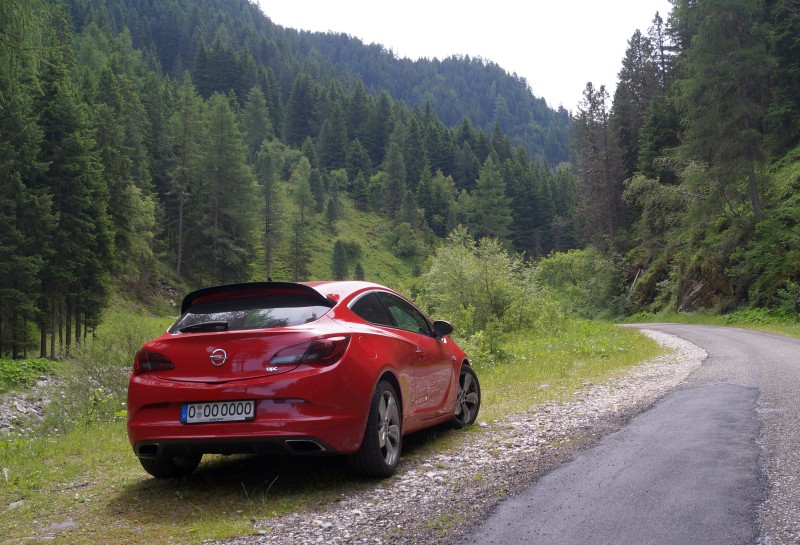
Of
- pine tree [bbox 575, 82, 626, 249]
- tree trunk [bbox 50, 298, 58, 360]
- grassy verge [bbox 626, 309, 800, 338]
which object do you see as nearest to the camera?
grassy verge [bbox 626, 309, 800, 338]

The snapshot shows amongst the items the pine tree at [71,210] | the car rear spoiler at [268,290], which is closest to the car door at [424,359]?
the car rear spoiler at [268,290]

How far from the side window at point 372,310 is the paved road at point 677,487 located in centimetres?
196

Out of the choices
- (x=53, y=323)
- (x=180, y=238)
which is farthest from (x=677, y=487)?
(x=180, y=238)

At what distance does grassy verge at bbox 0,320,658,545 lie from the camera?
4195mm

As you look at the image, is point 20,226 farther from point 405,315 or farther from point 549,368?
point 405,315

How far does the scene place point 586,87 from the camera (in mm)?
62906

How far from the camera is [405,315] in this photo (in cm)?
663

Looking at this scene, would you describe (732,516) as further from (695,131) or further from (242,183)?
(242,183)

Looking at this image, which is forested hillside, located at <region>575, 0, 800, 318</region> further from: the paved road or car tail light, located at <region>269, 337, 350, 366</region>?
car tail light, located at <region>269, 337, 350, 366</region>

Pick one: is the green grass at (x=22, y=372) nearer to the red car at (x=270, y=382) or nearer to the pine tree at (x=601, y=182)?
the red car at (x=270, y=382)

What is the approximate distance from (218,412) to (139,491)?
111 centimetres

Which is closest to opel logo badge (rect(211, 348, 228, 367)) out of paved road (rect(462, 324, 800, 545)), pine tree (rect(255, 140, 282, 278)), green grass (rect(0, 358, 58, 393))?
paved road (rect(462, 324, 800, 545))

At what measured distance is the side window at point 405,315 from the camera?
6371 millimetres

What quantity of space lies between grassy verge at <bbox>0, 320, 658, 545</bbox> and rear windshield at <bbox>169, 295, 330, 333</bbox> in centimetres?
123
